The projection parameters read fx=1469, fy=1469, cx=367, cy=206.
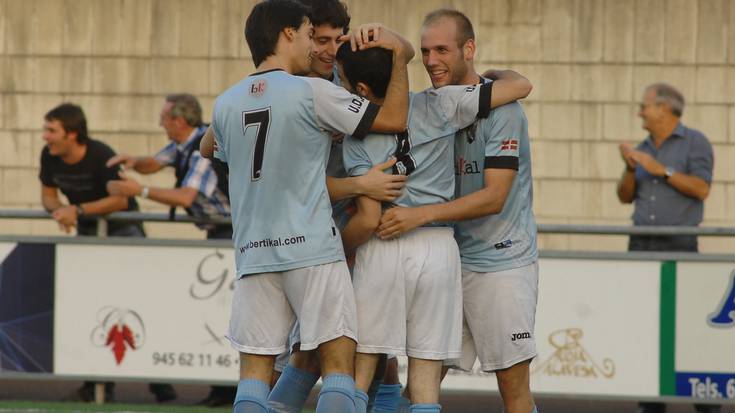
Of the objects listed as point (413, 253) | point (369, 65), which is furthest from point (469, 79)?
point (413, 253)

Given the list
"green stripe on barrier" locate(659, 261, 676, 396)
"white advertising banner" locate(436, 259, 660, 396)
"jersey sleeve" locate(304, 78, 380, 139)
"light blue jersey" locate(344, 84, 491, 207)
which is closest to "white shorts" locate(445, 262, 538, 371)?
"light blue jersey" locate(344, 84, 491, 207)

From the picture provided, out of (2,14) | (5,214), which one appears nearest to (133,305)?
(5,214)

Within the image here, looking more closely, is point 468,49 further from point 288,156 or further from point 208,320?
point 208,320

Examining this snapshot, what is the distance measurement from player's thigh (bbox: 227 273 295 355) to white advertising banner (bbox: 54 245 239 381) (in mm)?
3938

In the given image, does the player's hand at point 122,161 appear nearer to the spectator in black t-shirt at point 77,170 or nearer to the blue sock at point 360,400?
the spectator in black t-shirt at point 77,170

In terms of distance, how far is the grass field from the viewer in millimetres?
9750

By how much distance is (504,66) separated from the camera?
1388cm

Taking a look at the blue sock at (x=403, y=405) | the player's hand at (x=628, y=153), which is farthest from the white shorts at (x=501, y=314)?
the player's hand at (x=628, y=153)

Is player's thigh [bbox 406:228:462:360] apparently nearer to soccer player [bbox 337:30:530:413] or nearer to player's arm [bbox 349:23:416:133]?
soccer player [bbox 337:30:530:413]

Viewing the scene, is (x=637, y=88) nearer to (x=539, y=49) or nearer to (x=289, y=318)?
(x=539, y=49)

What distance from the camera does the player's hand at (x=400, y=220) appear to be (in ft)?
20.5

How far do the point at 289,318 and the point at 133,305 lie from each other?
165 inches

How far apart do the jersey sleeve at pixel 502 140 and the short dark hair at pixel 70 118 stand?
4757mm

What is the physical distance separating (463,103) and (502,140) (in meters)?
0.27
